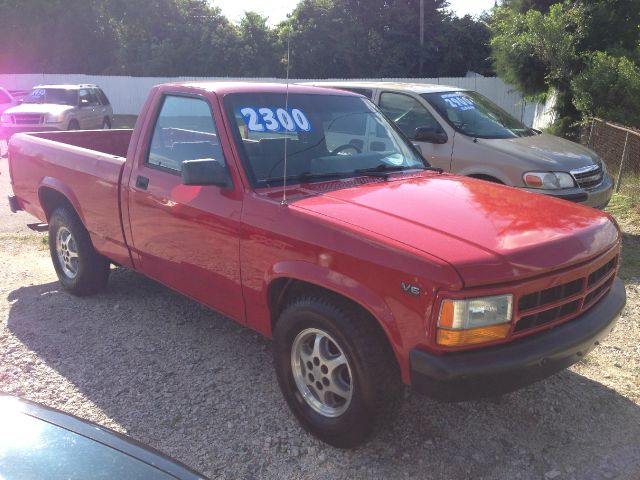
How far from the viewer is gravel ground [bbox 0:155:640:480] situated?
309 centimetres

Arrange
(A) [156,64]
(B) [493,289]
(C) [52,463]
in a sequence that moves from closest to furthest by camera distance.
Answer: (C) [52,463], (B) [493,289], (A) [156,64]

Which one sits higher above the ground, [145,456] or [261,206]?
[261,206]

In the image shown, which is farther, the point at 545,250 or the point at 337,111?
the point at 337,111

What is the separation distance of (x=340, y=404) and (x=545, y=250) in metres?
1.33

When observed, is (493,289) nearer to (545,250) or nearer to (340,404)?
(545,250)

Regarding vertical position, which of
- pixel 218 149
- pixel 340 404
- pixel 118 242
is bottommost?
pixel 340 404

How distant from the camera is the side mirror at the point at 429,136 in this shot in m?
6.79

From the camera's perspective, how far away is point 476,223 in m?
3.05

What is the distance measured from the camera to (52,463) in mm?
1996

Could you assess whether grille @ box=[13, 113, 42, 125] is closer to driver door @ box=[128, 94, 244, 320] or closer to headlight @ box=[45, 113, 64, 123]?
headlight @ box=[45, 113, 64, 123]

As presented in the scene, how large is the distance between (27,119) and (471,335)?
17073mm

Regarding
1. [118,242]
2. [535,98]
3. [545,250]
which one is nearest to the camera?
[545,250]

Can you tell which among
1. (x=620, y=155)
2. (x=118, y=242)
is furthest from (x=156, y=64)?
(x=118, y=242)

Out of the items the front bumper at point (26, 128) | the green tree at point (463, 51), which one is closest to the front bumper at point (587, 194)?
the front bumper at point (26, 128)
